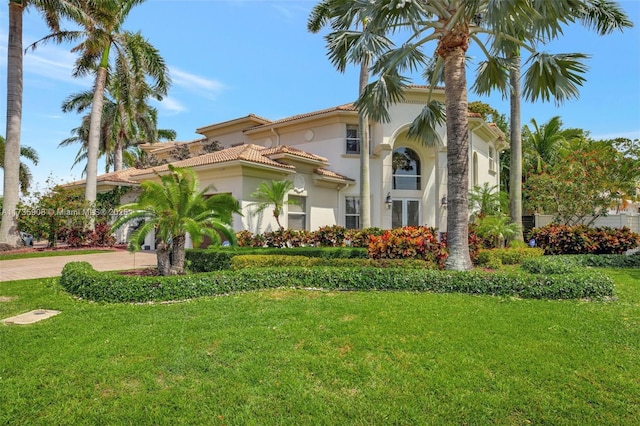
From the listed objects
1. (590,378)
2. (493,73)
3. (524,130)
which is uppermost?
(524,130)

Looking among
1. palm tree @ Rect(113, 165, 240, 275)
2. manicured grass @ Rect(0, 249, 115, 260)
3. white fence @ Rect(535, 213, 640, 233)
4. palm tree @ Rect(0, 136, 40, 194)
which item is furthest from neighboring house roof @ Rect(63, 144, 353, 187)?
palm tree @ Rect(0, 136, 40, 194)

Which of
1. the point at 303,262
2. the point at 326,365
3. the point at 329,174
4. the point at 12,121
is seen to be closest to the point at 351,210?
the point at 329,174

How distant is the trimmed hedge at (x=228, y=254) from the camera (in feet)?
37.8

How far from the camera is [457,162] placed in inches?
388

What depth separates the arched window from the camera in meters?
20.9

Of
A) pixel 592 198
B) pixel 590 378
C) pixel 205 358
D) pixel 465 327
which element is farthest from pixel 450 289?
pixel 592 198

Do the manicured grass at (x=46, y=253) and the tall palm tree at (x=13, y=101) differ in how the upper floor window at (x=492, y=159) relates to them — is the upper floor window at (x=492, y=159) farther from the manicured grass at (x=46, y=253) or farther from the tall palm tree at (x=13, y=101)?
the tall palm tree at (x=13, y=101)

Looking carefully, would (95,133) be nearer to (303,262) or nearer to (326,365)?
(303,262)

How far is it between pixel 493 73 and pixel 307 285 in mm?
9619

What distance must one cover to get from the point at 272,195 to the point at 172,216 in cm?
652

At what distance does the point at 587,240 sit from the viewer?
15.3 m

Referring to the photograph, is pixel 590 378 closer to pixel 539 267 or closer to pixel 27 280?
pixel 539 267

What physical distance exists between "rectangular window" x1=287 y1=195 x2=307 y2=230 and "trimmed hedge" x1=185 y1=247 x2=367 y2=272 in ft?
16.8

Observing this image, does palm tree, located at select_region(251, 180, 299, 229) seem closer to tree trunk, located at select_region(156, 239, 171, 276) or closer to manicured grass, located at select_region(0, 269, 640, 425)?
tree trunk, located at select_region(156, 239, 171, 276)
